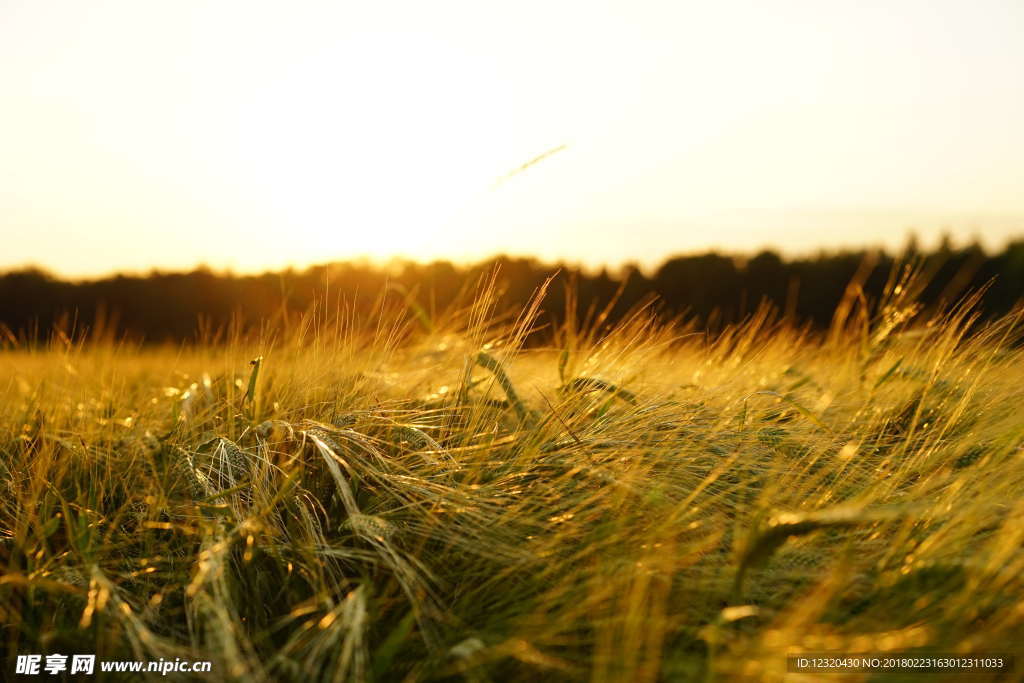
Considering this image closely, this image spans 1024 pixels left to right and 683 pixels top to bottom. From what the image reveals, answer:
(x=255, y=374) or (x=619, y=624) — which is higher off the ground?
(x=255, y=374)

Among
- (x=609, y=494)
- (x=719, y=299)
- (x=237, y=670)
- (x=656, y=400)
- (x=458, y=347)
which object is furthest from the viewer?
(x=719, y=299)

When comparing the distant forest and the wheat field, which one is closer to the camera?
the wheat field

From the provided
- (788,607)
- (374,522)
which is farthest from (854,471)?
(374,522)

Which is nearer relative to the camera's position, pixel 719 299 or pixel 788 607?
pixel 788 607

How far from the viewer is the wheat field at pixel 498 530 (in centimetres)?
117

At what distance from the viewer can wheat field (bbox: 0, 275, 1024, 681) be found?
1.17 meters

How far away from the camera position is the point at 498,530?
4.87 feet

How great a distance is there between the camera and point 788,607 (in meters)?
1.24

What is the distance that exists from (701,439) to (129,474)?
4.56ft

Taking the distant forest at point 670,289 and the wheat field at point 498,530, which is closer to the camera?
the wheat field at point 498,530

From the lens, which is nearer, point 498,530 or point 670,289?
point 498,530

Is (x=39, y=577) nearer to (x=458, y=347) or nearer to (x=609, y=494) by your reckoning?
(x=609, y=494)

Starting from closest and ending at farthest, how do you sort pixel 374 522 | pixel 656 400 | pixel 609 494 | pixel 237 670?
1. pixel 237 670
2. pixel 374 522
3. pixel 609 494
4. pixel 656 400

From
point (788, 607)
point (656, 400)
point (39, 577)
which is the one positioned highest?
point (656, 400)
